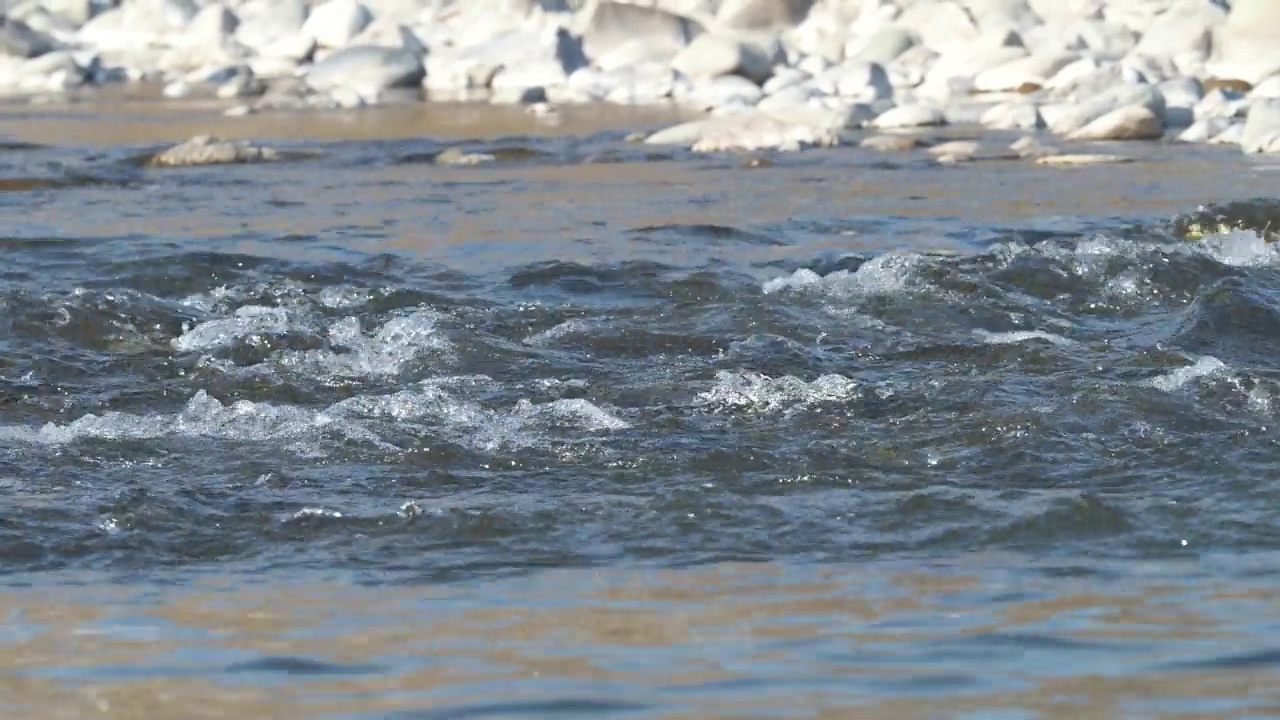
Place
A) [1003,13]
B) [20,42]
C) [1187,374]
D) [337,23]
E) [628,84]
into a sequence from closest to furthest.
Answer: [1187,374], [628,84], [1003,13], [20,42], [337,23]

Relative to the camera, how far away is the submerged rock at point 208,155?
17.2m

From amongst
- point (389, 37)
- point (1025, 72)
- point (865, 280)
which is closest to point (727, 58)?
point (1025, 72)

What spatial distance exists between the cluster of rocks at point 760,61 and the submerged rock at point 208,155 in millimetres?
3750

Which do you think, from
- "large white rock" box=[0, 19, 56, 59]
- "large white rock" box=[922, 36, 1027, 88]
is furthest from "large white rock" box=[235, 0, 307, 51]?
"large white rock" box=[922, 36, 1027, 88]

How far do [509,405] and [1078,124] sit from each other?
12.6m

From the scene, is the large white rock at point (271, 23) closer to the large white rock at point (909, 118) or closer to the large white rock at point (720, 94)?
the large white rock at point (720, 94)

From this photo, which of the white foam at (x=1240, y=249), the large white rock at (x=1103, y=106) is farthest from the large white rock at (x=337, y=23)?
the white foam at (x=1240, y=249)

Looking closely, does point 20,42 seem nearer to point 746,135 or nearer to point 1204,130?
point 746,135

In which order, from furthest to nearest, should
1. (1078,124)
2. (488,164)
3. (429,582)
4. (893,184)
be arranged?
1. (1078,124)
2. (488,164)
3. (893,184)
4. (429,582)

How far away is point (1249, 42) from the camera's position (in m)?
22.4

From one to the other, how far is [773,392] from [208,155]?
11.2 metres

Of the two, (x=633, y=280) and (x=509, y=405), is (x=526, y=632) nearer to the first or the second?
(x=509, y=405)

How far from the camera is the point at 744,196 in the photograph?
14.3m

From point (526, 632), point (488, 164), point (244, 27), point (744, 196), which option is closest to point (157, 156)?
point (488, 164)
